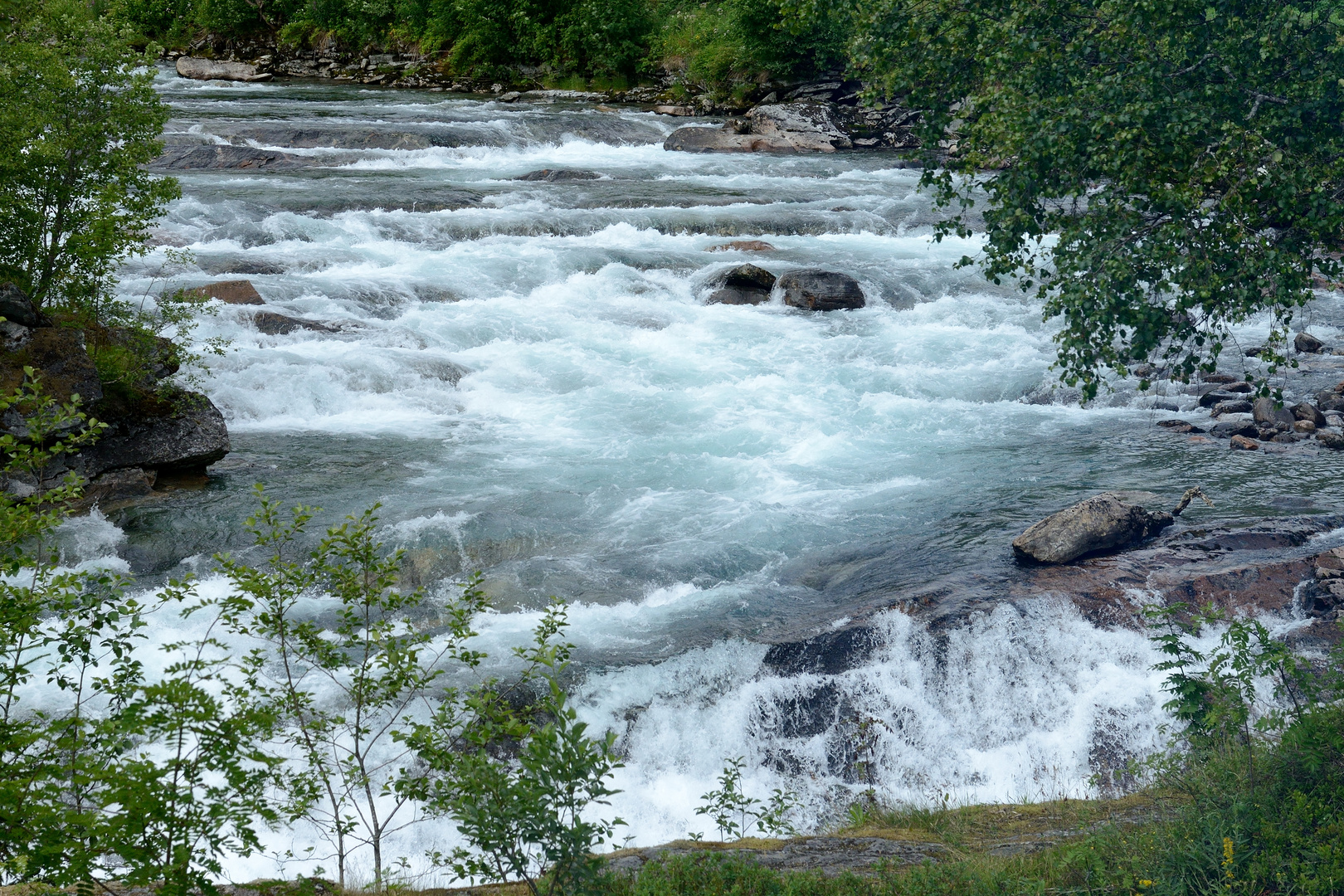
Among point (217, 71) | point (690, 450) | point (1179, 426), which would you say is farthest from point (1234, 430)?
point (217, 71)

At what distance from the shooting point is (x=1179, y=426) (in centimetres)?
1497

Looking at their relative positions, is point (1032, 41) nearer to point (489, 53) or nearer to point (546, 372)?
point (546, 372)

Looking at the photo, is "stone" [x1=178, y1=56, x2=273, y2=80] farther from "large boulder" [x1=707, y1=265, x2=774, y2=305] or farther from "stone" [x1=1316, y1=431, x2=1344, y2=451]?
"stone" [x1=1316, y1=431, x2=1344, y2=451]

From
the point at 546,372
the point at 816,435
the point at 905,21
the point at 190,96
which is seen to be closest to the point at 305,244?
the point at 546,372

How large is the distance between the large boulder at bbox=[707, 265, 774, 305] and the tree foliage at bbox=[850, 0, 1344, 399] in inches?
437

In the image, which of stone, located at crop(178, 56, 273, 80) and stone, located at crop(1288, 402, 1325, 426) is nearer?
stone, located at crop(1288, 402, 1325, 426)

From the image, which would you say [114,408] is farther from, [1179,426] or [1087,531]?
[1179,426]

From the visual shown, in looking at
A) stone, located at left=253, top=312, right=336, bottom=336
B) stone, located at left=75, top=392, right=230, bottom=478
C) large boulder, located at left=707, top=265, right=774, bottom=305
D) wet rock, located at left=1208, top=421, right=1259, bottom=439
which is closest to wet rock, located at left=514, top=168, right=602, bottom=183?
large boulder, located at left=707, top=265, right=774, bottom=305

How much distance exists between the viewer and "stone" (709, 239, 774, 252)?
22891 millimetres

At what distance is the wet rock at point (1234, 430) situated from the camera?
47.0 feet

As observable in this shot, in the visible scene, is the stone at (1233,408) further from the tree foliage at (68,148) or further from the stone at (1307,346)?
the tree foliage at (68,148)

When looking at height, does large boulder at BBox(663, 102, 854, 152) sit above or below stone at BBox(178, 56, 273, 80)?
below

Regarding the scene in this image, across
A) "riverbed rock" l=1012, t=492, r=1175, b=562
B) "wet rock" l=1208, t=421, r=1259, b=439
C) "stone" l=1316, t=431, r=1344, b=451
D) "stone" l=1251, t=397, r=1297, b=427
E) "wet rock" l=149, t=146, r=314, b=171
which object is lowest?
"riverbed rock" l=1012, t=492, r=1175, b=562

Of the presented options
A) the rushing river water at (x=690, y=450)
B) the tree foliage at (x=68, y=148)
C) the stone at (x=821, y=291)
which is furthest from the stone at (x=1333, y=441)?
the tree foliage at (x=68, y=148)
